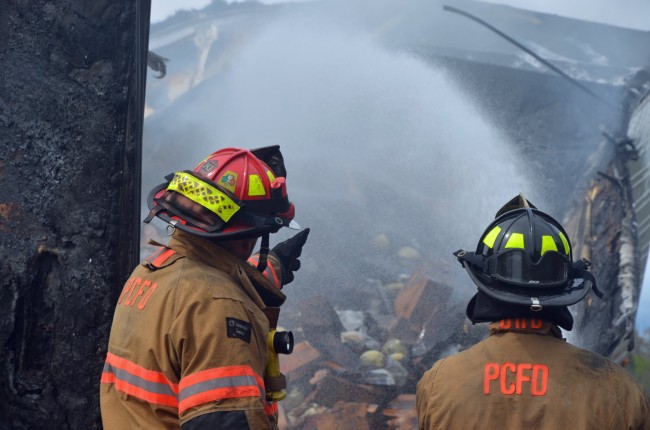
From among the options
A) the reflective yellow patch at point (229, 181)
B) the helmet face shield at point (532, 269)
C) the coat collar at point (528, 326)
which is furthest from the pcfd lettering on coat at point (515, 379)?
the reflective yellow patch at point (229, 181)

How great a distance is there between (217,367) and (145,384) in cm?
26

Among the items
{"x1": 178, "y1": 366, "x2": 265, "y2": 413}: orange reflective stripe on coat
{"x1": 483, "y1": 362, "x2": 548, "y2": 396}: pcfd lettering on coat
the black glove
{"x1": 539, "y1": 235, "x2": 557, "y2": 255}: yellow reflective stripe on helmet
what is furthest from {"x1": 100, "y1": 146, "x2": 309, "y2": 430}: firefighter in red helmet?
{"x1": 539, "y1": 235, "x2": 557, "y2": 255}: yellow reflective stripe on helmet

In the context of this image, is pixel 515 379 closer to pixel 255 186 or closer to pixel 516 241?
pixel 516 241

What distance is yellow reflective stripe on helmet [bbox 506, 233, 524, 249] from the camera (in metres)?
1.97

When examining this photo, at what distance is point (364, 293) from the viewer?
24.8 ft

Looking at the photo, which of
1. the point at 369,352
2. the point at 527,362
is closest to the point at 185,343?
the point at 527,362

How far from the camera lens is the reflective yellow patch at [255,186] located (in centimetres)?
223

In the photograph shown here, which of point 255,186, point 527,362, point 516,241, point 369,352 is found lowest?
point 369,352

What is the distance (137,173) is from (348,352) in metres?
4.03

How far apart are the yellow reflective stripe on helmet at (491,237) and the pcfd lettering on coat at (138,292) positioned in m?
1.04

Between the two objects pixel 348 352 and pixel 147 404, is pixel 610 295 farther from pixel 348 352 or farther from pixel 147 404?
pixel 147 404

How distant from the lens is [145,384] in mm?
1900

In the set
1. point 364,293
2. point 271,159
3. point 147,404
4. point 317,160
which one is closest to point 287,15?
point 317,160

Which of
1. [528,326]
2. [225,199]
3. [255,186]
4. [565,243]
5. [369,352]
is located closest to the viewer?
[528,326]
